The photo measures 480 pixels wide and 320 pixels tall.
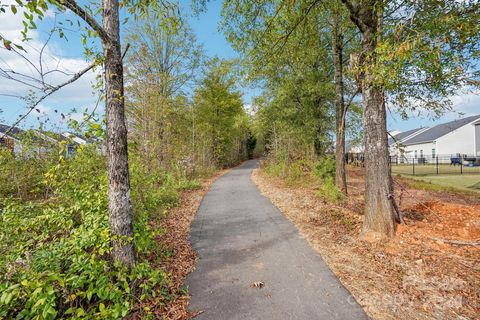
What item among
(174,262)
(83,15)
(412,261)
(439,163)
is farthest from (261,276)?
(439,163)

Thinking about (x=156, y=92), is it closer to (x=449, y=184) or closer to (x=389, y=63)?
(x=389, y=63)

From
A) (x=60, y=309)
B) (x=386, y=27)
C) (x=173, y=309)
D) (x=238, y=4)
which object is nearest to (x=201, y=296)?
(x=173, y=309)

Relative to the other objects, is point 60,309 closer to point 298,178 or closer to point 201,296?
point 201,296

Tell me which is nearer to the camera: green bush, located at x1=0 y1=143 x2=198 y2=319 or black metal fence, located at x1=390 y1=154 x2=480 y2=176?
green bush, located at x1=0 y1=143 x2=198 y2=319

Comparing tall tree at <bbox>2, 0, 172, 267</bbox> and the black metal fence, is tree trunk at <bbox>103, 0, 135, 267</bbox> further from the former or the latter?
the black metal fence

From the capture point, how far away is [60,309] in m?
2.03

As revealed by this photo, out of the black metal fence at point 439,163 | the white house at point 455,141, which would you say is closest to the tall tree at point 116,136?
the black metal fence at point 439,163

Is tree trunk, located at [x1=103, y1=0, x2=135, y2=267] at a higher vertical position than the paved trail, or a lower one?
higher

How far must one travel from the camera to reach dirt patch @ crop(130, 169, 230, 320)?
233 centimetres

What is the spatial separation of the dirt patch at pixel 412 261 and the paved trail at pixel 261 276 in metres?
0.24

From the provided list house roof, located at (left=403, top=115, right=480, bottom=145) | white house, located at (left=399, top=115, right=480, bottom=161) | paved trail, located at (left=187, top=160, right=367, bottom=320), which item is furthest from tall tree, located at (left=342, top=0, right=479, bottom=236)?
house roof, located at (left=403, top=115, right=480, bottom=145)

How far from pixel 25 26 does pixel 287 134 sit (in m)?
10.2

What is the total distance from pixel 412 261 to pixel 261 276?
6.86 ft

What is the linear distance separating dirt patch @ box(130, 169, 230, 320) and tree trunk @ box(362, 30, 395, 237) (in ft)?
10.2
